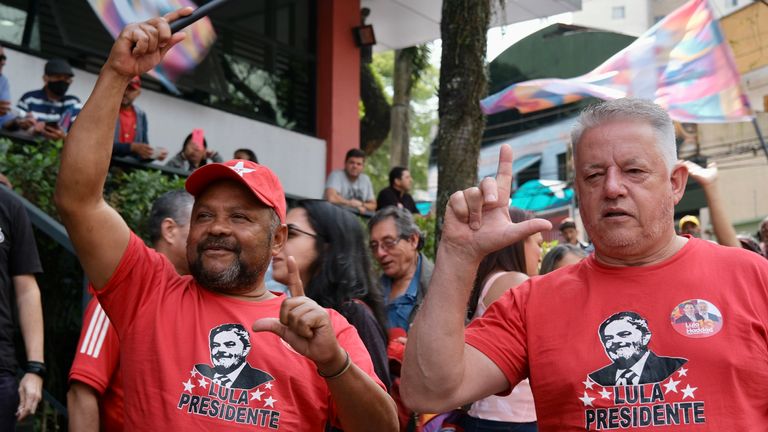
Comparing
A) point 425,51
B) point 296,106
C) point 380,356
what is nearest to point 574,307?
point 380,356

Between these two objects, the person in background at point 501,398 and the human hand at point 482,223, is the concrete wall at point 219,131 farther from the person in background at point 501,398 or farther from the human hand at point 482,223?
the human hand at point 482,223

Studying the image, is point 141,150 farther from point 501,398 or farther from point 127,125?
point 501,398

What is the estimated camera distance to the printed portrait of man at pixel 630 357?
8.43 feet

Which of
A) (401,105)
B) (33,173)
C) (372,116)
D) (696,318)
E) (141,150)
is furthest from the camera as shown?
(372,116)

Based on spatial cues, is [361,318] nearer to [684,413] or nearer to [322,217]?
[322,217]

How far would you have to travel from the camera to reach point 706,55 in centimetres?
891

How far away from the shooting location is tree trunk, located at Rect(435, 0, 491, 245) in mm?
8078

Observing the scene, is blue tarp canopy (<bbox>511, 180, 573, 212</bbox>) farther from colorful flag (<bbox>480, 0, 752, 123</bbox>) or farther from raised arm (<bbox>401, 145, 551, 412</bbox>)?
raised arm (<bbox>401, 145, 551, 412</bbox>)

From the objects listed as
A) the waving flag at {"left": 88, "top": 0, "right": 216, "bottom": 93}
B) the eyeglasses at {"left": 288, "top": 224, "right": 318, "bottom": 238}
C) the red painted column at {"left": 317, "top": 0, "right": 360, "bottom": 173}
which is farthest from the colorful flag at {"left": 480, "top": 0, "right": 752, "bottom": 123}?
the red painted column at {"left": 317, "top": 0, "right": 360, "bottom": 173}

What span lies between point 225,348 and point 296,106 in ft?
36.7

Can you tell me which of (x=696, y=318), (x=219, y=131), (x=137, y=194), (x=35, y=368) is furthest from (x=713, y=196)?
(x=219, y=131)

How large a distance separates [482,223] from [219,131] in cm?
1005

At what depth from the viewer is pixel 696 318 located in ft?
8.52

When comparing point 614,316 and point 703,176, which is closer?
point 614,316
